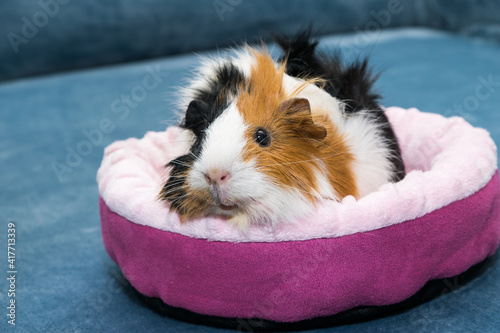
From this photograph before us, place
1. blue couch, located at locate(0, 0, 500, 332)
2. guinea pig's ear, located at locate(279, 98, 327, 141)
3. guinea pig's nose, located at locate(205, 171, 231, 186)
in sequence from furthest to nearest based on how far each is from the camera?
blue couch, located at locate(0, 0, 500, 332) < guinea pig's ear, located at locate(279, 98, 327, 141) < guinea pig's nose, located at locate(205, 171, 231, 186)

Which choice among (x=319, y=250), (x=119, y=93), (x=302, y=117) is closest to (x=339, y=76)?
(x=302, y=117)

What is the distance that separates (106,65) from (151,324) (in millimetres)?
3714

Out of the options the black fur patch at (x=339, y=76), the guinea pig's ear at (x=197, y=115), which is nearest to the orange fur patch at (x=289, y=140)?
the guinea pig's ear at (x=197, y=115)

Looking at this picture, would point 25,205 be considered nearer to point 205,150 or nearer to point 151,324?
point 151,324

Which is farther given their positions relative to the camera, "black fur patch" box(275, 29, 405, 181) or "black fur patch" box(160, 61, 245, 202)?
"black fur patch" box(275, 29, 405, 181)

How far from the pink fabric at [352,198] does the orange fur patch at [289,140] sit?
8 centimetres

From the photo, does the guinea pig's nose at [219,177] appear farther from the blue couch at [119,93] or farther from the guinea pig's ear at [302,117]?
the blue couch at [119,93]

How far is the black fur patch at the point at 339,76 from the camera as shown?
5.37ft

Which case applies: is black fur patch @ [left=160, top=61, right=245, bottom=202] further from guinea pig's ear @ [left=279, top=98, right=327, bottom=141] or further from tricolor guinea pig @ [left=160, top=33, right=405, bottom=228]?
guinea pig's ear @ [left=279, top=98, right=327, bottom=141]

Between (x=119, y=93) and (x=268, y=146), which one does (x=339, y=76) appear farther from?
(x=119, y=93)

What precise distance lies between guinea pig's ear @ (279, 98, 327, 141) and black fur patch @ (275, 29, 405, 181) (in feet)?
0.93

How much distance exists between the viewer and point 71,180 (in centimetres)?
265

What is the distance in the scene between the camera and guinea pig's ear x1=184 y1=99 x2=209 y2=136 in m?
1.40

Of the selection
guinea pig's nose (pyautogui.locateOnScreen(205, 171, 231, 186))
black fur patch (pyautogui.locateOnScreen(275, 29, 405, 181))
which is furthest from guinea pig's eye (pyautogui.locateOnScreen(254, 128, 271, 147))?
black fur patch (pyautogui.locateOnScreen(275, 29, 405, 181))
